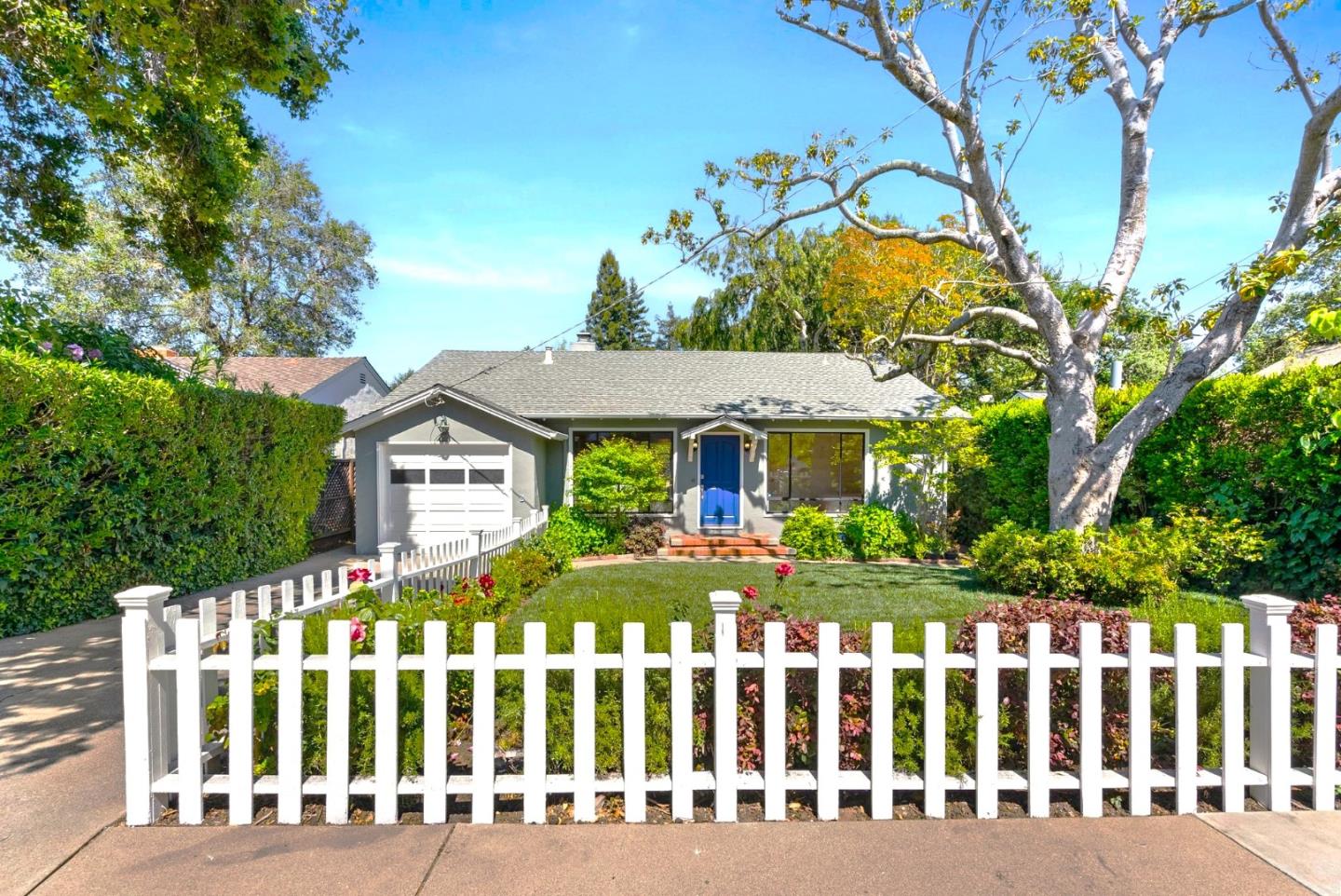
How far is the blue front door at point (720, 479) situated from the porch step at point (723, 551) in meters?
1.12

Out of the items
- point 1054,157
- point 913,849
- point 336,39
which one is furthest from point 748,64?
point 913,849

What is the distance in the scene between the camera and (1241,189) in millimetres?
9586

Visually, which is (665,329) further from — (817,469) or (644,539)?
(644,539)

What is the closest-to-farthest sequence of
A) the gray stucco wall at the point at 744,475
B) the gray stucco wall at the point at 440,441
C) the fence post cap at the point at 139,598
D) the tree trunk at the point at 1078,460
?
the fence post cap at the point at 139,598
the tree trunk at the point at 1078,460
the gray stucco wall at the point at 440,441
the gray stucco wall at the point at 744,475

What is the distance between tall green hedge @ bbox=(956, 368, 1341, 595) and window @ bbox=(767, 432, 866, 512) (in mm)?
3831

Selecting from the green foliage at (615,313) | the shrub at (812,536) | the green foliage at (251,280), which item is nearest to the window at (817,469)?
the shrub at (812,536)

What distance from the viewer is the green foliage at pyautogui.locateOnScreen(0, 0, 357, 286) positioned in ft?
20.6

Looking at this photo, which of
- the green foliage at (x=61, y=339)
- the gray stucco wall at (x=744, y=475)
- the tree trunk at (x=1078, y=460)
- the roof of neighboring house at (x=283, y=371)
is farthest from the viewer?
the roof of neighboring house at (x=283, y=371)

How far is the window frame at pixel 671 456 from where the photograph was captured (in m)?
12.4

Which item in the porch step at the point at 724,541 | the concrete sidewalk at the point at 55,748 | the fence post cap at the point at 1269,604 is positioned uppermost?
the fence post cap at the point at 1269,604

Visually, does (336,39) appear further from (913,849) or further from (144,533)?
(913,849)

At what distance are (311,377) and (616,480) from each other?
15012 mm

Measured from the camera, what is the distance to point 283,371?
68.3 feet

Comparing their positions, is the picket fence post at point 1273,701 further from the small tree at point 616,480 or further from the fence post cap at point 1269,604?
the small tree at point 616,480
